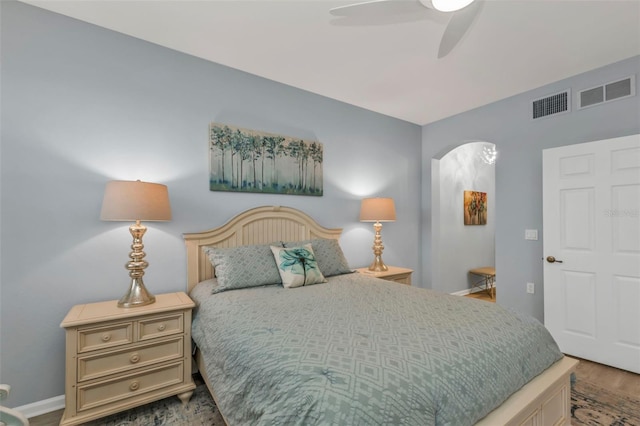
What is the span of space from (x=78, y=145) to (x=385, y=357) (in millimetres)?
2433

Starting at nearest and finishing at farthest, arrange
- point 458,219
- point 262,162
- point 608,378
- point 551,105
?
1. point 608,378
2. point 262,162
3. point 551,105
4. point 458,219

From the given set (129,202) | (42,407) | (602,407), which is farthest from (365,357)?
(42,407)

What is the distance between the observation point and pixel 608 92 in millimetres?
2732

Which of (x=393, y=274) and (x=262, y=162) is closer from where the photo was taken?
(x=262, y=162)

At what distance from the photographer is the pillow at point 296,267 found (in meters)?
2.37

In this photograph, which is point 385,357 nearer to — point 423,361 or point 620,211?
point 423,361

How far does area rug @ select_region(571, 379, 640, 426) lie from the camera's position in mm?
1907

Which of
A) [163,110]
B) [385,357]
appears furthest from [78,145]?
[385,357]

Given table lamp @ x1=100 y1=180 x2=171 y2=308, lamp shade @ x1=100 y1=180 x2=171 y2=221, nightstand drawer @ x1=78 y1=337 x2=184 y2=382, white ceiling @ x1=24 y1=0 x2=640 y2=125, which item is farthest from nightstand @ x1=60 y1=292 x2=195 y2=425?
white ceiling @ x1=24 y1=0 x2=640 y2=125

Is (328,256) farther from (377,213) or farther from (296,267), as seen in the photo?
(377,213)

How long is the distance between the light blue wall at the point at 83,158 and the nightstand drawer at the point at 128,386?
499mm

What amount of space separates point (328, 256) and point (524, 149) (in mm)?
2479

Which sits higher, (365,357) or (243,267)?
(243,267)

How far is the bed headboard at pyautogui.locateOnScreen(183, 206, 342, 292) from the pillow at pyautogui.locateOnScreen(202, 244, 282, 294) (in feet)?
0.40
